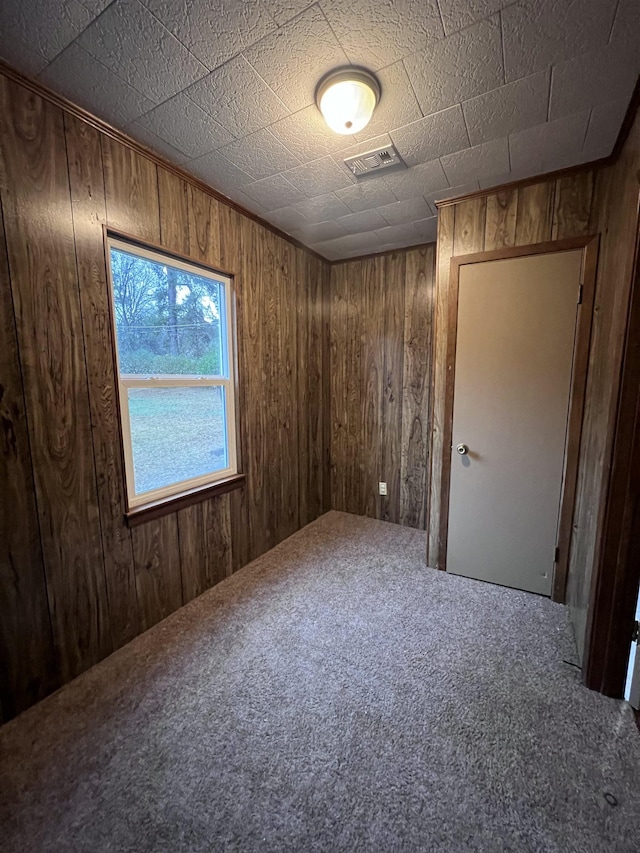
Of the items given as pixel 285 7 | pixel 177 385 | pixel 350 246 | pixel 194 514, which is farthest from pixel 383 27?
pixel 194 514

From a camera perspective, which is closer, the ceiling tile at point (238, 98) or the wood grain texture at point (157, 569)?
the ceiling tile at point (238, 98)

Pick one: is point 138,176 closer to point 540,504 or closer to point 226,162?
point 226,162

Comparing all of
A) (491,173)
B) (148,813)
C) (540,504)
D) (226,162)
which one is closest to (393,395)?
(540,504)

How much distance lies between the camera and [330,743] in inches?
48.5

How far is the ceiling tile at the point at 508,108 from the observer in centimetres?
129

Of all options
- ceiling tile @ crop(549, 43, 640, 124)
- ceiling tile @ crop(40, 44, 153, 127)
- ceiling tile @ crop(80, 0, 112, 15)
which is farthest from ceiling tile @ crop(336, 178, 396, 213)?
ceiling tile @ crop(80, 0, 112, 15)

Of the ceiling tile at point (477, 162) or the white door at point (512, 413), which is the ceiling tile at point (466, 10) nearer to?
the ceiling tile at point (477, 162)

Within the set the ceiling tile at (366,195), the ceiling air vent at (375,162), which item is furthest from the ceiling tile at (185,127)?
the ceiling tile at (366,195)

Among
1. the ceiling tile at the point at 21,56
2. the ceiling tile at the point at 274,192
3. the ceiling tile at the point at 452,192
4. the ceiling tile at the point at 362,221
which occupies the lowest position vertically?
the ceiling tile at the point at 21,56

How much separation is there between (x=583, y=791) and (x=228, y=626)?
5.13 ft

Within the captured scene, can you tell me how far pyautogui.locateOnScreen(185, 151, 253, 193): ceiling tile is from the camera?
1.74 m

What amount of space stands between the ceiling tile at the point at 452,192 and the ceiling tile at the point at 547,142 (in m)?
0.22

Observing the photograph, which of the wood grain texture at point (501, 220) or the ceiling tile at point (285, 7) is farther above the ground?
the ceiling tile at point (285, 7)

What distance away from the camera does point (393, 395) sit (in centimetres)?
307
